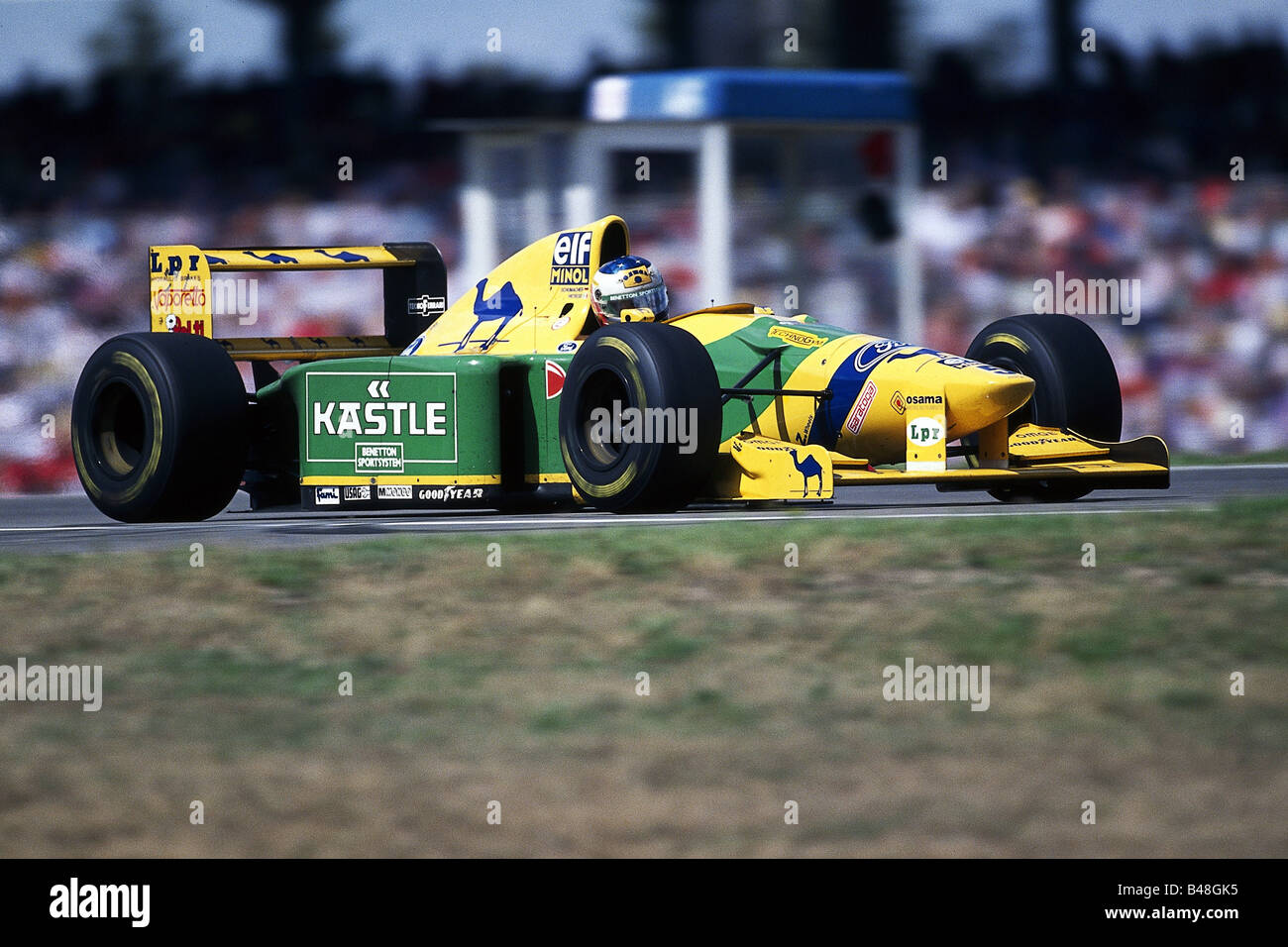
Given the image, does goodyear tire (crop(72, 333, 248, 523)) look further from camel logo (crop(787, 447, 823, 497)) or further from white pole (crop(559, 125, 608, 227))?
white pole (crop(559, 125, 608, 227))

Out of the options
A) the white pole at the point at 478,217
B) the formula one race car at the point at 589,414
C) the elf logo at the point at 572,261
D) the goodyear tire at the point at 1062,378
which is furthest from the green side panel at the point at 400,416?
the white pole at the point at 478,217

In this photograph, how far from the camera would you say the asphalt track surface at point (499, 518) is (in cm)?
859

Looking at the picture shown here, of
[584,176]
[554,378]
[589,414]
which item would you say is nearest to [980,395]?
[589,414]

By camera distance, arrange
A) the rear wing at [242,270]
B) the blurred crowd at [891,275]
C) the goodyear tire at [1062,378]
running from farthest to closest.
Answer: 1. the blurred crowd at [891,275]
2. the rear wing at [242,270]
3. the goodyear tire at [1062,378]

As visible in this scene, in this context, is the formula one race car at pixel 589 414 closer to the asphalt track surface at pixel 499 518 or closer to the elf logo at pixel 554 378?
the elf logo at pixel 554 378

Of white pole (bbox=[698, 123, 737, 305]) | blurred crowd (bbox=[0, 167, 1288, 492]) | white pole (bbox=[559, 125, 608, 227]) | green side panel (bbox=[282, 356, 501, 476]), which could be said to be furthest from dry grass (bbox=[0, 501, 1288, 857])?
white pole (bbox=[559, 125, 608, 227])

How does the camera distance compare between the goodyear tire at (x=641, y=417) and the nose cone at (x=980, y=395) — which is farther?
the nose cone at (x=980, y=395)

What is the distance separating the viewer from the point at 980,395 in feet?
27.2

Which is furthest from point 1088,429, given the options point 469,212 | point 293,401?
point 469,212

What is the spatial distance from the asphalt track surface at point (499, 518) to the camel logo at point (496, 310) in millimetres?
883

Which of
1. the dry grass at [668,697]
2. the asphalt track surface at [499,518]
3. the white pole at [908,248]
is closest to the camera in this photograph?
the dry grass at [668,697]

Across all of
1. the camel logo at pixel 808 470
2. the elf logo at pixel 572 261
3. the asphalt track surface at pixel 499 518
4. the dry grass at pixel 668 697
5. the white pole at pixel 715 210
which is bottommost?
the dry grass at pixel 668 697

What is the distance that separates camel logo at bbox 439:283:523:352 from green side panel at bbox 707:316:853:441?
1.15 m

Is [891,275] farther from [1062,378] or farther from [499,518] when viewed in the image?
[499,518]
